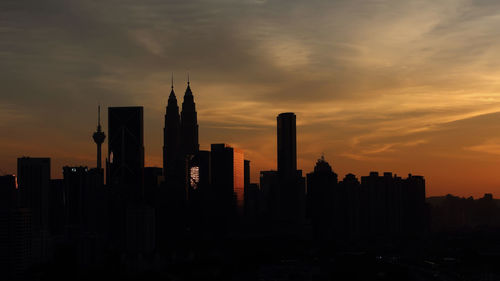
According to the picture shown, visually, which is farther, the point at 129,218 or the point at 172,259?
the point at 129,218

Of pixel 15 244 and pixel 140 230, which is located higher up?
pixel 140 230

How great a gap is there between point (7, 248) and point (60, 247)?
3017 centimetres

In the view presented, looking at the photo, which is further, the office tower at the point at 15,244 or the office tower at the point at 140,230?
the office tower at the point at 140,230

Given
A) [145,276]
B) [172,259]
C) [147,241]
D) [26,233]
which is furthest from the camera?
[147,241]

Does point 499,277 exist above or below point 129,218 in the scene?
below

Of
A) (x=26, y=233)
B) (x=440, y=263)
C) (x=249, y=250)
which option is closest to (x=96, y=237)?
(x=26, y=233)

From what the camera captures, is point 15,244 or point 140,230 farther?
point 140,230

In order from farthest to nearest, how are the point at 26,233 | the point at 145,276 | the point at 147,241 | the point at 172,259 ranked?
1. the point at 147,241
2. the point at 172,259
3. the point at 26,233
4. the point at 145,276

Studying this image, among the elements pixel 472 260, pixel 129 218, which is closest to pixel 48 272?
pixel 129 218

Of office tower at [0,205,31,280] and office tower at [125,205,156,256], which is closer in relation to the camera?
office tower at [0,205,31,280]

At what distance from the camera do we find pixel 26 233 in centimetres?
15925

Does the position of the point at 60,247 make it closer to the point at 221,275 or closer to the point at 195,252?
the point at 195,252

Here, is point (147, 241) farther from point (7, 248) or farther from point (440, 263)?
point (440, 263)

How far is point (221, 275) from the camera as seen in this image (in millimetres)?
154750
